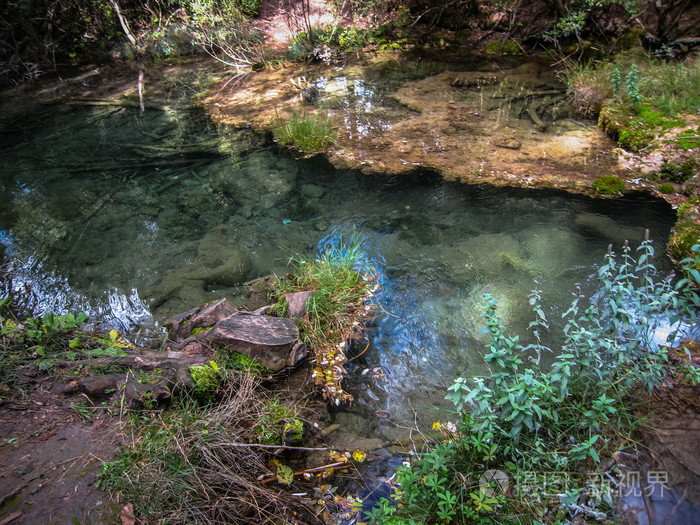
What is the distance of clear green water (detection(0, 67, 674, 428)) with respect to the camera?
381 centimetres

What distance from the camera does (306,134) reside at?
6.54m

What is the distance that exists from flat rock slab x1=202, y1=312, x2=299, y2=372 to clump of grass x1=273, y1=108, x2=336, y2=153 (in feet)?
12.9

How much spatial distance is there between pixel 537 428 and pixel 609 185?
438 cm

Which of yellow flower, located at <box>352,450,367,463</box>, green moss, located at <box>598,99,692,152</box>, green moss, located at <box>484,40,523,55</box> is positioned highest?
green moss, located at <box>484,40,523,55</box>

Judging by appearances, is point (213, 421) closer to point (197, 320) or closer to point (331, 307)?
point (197, 320)

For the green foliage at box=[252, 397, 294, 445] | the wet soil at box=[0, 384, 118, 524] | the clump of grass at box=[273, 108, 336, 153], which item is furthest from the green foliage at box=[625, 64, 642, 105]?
the wet soil at box=[0, 384, 118, 524]

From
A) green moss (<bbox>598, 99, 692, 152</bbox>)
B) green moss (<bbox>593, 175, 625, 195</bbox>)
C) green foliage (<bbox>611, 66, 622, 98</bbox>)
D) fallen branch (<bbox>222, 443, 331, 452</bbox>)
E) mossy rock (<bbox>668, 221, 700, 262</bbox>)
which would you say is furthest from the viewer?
green foliage (<bbox>611, 66, 622, 98</bbox>)

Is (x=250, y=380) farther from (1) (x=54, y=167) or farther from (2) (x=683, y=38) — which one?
(2) (x=683, y=38)

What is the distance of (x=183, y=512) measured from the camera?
2059 mm

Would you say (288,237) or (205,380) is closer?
(205,380)

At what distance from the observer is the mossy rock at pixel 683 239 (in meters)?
4.06

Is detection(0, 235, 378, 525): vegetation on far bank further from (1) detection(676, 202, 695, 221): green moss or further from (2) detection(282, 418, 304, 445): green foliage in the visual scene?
(1) detection(676, 202, 695, 221): green moss

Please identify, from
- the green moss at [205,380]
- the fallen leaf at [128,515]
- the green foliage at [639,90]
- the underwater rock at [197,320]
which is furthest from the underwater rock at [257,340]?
the green foliage at [639,90]

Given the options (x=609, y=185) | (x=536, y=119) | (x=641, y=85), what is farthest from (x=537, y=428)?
(x=641, y=85)
